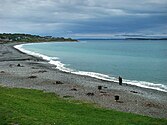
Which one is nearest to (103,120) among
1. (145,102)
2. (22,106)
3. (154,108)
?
(22,106)

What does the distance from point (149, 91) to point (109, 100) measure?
11400mm

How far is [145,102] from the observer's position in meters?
35.9

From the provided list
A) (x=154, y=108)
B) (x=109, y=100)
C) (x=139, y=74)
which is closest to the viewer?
(x=154, y=108)

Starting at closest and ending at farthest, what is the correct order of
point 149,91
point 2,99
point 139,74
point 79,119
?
point 79,119 < point 2,99 < point 149,91 < point 139,74

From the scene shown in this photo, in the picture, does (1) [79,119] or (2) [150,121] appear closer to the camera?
(1) [79,119]

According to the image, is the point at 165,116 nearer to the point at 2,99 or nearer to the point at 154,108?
the point at 154,108

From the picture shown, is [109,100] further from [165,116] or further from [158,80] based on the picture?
[158,80]

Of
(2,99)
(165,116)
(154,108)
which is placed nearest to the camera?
(2,99)

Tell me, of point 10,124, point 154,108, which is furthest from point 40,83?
point 10,124

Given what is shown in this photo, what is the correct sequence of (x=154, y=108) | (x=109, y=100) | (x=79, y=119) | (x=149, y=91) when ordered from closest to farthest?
(x=79, y=119), (x=154, y=108), (x=109, y=100), (x=149, y=91)

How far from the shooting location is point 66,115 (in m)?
23.1

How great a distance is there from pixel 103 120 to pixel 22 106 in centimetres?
576

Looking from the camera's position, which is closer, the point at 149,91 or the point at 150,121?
the point at 150,121

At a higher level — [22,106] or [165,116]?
[22,106]
